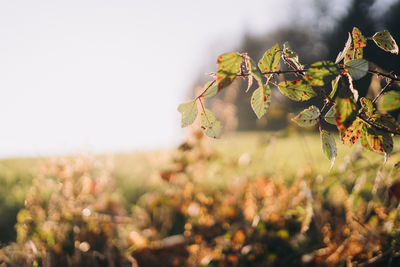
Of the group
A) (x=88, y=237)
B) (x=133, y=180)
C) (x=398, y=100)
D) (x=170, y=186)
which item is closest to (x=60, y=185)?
(x=88, y=237)

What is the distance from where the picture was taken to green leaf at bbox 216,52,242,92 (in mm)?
421

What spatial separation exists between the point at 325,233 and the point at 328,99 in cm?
108

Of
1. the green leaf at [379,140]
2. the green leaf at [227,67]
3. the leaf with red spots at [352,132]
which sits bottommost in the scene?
the green leaf at [379,140]

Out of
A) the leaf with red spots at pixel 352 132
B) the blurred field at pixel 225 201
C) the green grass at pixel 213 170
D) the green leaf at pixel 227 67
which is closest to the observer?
the green leaf at pixel 227 67

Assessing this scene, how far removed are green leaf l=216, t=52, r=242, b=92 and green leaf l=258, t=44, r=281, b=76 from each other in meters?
0.09

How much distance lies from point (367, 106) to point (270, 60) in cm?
28

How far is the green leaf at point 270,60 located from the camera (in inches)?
19.6

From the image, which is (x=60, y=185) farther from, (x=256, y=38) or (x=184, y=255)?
(x=256, y=38)

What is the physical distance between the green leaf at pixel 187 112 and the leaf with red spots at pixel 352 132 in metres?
0.33

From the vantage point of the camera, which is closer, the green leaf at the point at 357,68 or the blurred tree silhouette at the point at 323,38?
the green leaf at the point at 357,68

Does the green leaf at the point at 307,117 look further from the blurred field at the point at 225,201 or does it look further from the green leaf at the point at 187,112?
the blurred field at the point at 225,201

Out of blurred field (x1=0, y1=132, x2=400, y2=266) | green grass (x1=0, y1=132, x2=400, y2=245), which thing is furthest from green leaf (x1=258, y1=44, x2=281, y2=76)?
green grass (x1=0, y1=132, x2=400, y2=245)

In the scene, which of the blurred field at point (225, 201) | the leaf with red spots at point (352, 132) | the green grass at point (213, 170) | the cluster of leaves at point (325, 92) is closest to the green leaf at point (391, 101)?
the cluster of leaves at point (325, 92)

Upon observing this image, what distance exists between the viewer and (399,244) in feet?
2.53
